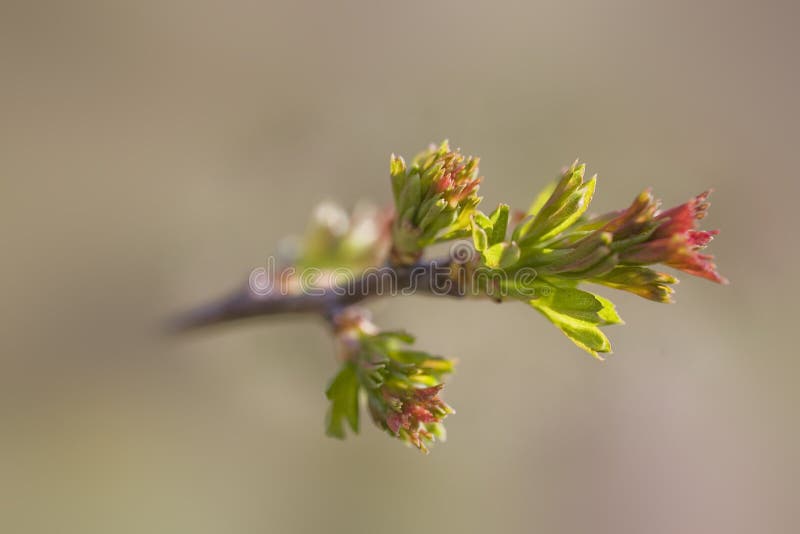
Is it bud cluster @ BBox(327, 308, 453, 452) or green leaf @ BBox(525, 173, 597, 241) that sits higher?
green leaf @ BBox(525, 173, 597, 241)

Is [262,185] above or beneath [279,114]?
beneath

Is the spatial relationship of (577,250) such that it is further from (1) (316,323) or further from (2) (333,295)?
(1) (316,323)

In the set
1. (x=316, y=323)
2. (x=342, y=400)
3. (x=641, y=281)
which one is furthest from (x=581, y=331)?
(x=316, y=323)

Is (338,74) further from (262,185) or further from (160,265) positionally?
(160,265)

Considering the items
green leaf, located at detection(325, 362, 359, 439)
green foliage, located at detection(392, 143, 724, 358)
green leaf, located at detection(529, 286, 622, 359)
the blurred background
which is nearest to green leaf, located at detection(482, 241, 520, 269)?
green foliage, located at detection(392, 143, 724, 358)

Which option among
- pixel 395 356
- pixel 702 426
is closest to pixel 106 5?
pixel 395 356

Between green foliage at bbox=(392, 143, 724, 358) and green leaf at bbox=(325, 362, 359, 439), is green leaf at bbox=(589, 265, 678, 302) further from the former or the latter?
green leaf at bbox=(325, 362, 359, 439)
